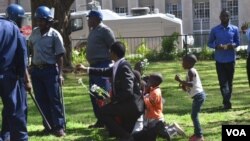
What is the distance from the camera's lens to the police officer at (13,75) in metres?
6.91

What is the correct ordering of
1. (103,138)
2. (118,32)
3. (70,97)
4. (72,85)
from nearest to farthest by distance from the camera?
1. (103,138)
2. (70,97)
3. (72,85)
4. (118,32)

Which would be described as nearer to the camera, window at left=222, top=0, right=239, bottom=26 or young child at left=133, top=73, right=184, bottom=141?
young child at left=133, top=73, right=184, bottom=141

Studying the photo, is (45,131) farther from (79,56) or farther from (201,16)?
(201,16)

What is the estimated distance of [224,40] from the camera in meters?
11.0


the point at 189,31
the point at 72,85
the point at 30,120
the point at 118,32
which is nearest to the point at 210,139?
the point at 30,120

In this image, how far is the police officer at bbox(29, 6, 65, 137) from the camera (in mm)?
8719

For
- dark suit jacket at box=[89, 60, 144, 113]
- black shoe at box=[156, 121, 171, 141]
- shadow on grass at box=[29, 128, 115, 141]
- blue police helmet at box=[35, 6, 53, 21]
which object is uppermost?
blue police helmet at box=[35, 6, 53, 21]

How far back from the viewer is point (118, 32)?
104ft

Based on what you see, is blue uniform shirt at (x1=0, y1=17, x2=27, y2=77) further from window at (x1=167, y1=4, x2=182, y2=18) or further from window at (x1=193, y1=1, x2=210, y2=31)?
window at (x1=167, y1=4, x2=182, y2=18)

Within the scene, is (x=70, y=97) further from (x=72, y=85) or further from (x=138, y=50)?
(x=138, y=50)

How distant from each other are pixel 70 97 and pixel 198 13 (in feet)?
141

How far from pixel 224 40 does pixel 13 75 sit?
5033mm

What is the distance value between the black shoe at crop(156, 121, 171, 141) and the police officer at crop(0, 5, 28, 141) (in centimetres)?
173

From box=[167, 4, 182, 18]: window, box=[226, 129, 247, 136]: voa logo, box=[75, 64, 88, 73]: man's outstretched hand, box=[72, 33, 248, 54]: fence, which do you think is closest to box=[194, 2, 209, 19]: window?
box=[167, 4, 182, 18]: window
